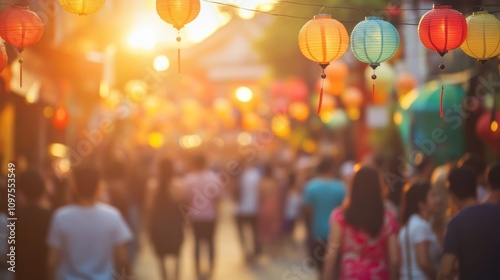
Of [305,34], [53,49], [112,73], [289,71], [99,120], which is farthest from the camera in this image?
[289,71]

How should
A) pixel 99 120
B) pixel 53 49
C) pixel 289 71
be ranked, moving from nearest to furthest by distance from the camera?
pixel 53 49 < pixel 99 120 < pixel 289 71

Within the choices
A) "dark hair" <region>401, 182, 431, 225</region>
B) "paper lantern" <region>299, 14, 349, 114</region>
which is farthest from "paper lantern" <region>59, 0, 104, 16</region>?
"dark hair" <region>401, 182, 431, 225</region>

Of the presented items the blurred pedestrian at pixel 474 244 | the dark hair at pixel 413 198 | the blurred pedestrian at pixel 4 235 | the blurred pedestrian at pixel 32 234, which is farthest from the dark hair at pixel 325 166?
the blurred pedestrian at pixel 474 244

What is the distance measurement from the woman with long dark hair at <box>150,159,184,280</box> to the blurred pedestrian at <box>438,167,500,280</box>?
22.5ft

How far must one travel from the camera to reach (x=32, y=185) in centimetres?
929

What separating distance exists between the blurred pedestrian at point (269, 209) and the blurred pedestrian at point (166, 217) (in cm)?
498

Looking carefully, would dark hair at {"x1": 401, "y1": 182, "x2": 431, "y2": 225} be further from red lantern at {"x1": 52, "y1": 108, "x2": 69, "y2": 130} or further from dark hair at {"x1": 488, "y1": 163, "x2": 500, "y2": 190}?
red lantern at {"x1": 52, "y1": 108, "x2": 69, "y2": 130}

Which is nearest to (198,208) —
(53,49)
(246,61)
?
(53,49)

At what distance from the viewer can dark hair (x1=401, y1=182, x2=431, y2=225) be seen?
8.77 meters

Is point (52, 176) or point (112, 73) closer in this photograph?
point (52, 176)

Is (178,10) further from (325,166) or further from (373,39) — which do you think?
(325,166)

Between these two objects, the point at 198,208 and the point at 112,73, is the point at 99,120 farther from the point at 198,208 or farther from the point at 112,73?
the point at 198,208

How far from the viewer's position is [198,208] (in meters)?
15.7

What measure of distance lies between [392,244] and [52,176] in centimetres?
937
